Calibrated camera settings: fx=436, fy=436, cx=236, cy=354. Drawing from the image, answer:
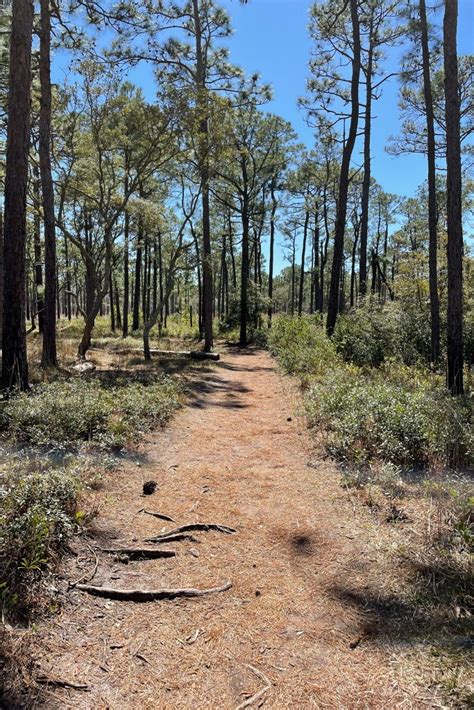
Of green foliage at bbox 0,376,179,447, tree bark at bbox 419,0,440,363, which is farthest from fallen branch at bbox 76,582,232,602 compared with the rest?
tree bark at bbox 419,0,440,363

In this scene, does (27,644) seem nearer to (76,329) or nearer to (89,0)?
(89,0)

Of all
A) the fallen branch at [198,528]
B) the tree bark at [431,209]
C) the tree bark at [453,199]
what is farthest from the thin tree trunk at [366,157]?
the fallen branch at [198,528]

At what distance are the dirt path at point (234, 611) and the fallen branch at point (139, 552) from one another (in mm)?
87

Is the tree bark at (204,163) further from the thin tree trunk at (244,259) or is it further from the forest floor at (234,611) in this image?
the forest floor at (234,611)

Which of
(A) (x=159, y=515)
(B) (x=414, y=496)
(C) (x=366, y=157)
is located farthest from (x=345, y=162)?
(A) (x=159, y=515)

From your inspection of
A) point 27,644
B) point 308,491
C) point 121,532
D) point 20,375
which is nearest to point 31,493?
point 121,532

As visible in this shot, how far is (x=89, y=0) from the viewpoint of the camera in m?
9.02

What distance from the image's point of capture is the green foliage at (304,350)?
11129mm

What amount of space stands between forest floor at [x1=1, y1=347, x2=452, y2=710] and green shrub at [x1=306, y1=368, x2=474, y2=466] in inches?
23.5

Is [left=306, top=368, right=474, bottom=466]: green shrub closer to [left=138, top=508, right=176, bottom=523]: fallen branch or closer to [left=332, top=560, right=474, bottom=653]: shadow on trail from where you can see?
[left=332, top=560, right=474, bottom=653]: shadow on trail

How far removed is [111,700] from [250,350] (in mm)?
19271

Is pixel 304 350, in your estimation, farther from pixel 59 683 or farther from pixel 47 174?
pixel 59 683

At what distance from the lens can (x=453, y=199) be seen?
25.3 feet

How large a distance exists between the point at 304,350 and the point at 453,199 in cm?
591
